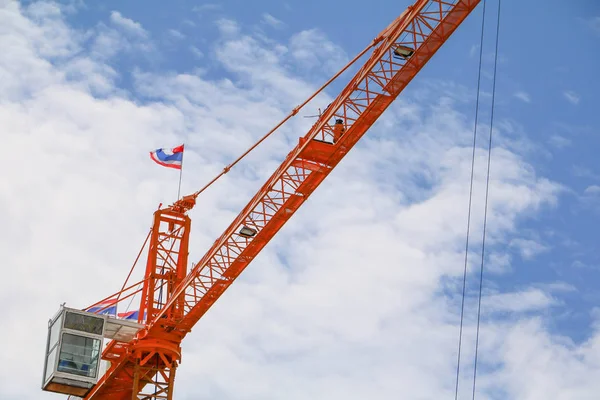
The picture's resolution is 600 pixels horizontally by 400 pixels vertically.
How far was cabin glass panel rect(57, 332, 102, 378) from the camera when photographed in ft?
196

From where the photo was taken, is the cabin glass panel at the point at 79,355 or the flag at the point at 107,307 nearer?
the cabin glass panel at the point at 79,355

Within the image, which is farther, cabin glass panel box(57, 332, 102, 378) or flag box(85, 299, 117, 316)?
flag box(85, 299, 117, 316)

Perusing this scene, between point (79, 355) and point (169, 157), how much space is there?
12.6m

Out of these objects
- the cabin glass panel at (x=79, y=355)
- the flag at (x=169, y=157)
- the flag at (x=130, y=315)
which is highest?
the flag at (x=169, y=157)

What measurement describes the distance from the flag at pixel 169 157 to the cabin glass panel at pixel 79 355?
36.4ft

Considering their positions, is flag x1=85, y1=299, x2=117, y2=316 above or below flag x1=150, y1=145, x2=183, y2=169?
below

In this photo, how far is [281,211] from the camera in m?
57.7

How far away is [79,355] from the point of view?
60.1m

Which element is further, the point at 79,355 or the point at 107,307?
the point at 107,307

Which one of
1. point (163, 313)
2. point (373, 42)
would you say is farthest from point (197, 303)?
point (373, 42)

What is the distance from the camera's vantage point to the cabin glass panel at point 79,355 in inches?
2355

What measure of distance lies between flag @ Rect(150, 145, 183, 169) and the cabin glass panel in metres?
11.1

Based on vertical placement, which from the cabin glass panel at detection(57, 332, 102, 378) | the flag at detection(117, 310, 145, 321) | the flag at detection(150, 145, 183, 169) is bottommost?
the cabin glass panel at detection(57, 332, 102, 378)

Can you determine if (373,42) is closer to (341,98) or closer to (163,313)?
(341,98)
